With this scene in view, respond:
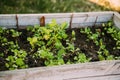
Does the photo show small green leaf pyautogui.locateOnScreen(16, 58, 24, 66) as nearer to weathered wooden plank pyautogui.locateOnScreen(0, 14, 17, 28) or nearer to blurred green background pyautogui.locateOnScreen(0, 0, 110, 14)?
weathered wooden plank pyautogui.locateOnScreen(0, 14, 17, 28)

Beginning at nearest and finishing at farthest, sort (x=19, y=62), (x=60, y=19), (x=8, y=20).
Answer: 1. (x=19, y=62)
2. (x=8, y=20)
3. (x=60, y=19)

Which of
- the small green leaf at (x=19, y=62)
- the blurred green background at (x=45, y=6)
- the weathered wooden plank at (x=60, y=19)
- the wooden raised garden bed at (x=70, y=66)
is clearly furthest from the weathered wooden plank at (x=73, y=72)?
the blurred green background at (x=45, y=6)

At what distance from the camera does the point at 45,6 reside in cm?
406

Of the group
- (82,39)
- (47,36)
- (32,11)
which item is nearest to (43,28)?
(47,36)

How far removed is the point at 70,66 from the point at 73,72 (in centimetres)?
8

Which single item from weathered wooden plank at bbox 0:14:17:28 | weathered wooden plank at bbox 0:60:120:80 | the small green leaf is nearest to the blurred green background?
weathered wooden plank at bbox 0:14:17:28

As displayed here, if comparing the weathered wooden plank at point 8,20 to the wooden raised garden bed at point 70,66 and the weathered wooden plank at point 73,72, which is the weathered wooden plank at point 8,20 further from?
the weathered wooden plank at point 73,72

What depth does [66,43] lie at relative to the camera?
2.61 meters

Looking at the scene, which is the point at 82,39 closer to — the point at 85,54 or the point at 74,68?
the point at 85,54

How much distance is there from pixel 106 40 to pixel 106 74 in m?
0.66

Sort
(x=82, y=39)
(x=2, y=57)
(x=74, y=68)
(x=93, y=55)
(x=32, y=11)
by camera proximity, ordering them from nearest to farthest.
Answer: (x=74, y=68)
(x=2, y=57)
(x=93, y=55)
(x=82, y=39)
(x=32, y=11)

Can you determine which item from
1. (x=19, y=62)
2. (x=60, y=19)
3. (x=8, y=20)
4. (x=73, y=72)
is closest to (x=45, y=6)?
(x=60, y=19)

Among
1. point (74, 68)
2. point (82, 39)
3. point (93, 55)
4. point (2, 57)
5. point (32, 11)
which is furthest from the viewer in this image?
point (32, 11)

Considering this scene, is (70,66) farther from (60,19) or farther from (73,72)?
(60,19)
